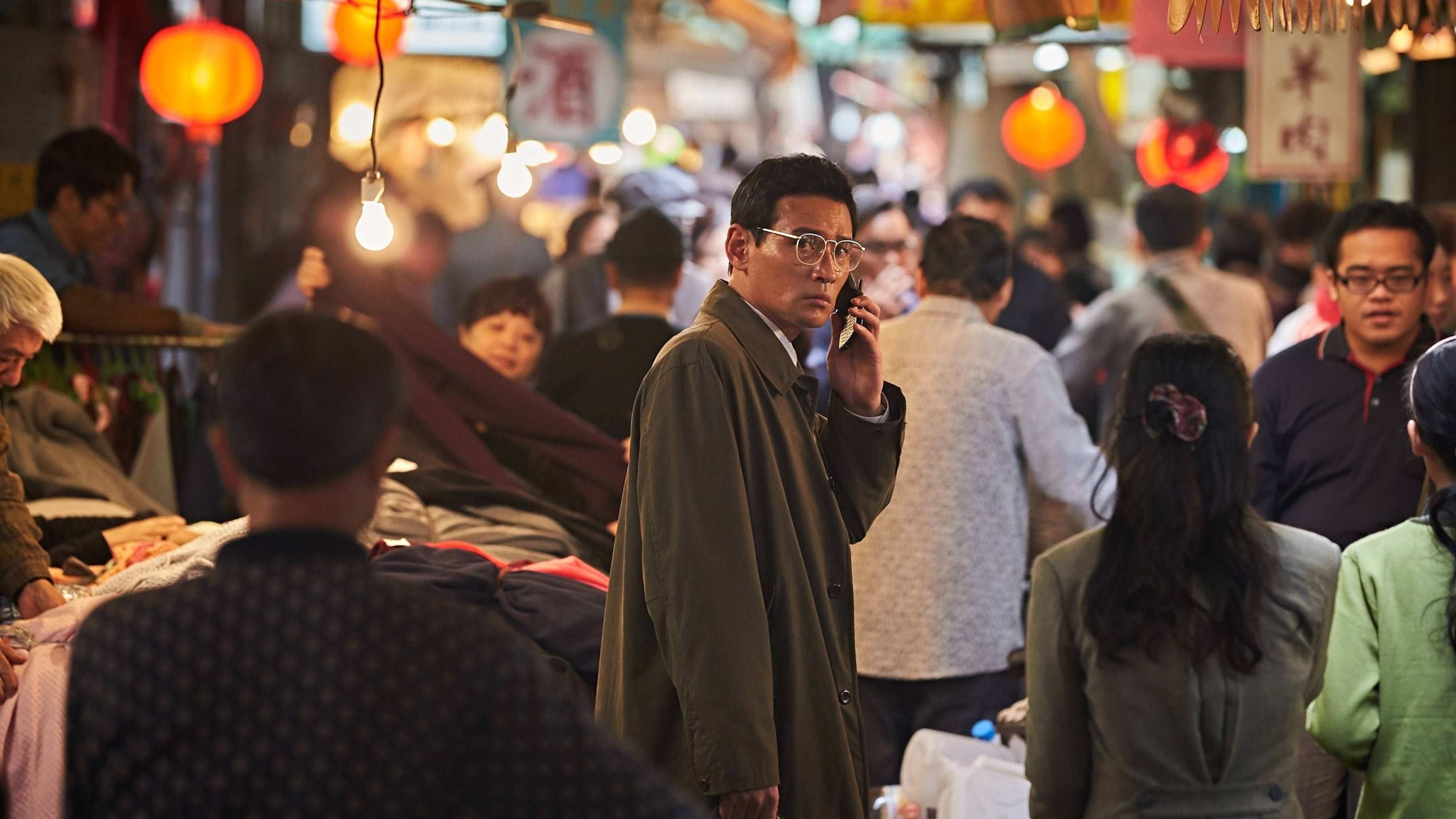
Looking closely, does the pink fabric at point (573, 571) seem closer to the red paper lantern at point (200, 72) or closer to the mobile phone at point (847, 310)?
the mobile phone at point (847, 310)

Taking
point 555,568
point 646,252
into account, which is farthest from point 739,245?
point 646,252

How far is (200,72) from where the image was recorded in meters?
9.17

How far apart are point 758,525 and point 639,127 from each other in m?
10.2

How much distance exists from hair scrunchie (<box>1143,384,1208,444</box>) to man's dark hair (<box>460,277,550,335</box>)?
4.08 metres

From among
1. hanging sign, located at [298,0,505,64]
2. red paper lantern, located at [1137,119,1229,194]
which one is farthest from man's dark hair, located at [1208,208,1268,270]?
hanging sign, located at [298,0,505,64]

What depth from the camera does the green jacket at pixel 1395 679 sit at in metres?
3.33

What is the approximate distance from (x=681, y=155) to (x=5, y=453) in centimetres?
1000

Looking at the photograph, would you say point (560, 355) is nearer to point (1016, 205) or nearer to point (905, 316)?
point (905, 316)

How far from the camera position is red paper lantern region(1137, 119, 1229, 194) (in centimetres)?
1428

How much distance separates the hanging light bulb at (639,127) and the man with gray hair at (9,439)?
8931mm

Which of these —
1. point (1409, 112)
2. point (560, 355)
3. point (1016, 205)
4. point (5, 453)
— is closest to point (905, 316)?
point (560, 355)

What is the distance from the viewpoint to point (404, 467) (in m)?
5.85

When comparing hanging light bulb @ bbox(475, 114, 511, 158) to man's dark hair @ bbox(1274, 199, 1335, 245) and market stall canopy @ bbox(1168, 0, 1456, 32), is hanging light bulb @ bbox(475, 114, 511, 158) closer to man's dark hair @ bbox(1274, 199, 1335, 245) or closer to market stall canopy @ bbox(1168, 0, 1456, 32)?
market stall canopy @ bbox(1168, 0, 1456, 32)

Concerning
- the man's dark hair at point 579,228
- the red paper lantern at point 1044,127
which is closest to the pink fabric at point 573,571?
the man's dark hair at point 579,228
